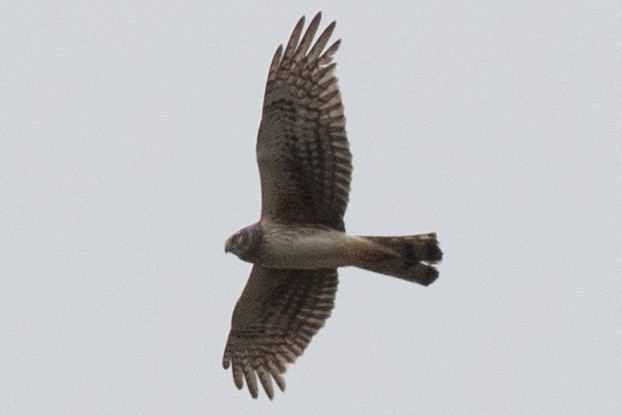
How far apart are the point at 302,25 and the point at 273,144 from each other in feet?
3.43

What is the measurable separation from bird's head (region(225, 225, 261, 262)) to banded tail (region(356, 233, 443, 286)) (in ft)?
2.99

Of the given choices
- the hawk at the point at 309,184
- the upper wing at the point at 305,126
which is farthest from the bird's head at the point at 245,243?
the upper wing at the point at 305,126

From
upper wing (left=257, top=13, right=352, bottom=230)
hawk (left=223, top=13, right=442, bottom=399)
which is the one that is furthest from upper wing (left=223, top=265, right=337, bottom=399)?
upper wing (left=257, top=13, right=352, bottom=230)

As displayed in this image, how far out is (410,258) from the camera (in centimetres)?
1569

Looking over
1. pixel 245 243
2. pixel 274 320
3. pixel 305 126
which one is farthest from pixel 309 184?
pixel 274 320

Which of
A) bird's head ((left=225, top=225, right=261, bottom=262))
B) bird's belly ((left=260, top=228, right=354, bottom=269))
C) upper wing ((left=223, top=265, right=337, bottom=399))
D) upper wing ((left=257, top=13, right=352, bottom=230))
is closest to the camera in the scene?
upper wing ((left=257, top=13, right=352, bottom=230))

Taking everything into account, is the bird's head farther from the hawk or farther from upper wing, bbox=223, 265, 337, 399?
upper wing, bbox=223, 265, 337, 399

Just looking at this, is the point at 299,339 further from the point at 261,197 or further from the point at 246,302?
the point at 261,197

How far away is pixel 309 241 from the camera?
15750mm

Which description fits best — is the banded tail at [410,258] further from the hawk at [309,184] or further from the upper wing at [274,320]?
the upper wing at [274,320]

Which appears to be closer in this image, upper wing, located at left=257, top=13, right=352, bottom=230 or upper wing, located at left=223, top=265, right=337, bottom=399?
upper wing, located at left=257, top=13, right=352, bottom=230

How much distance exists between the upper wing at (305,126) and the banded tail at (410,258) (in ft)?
1.92

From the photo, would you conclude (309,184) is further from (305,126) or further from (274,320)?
(274,320)

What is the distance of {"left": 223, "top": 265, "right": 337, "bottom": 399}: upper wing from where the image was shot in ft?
54.8
